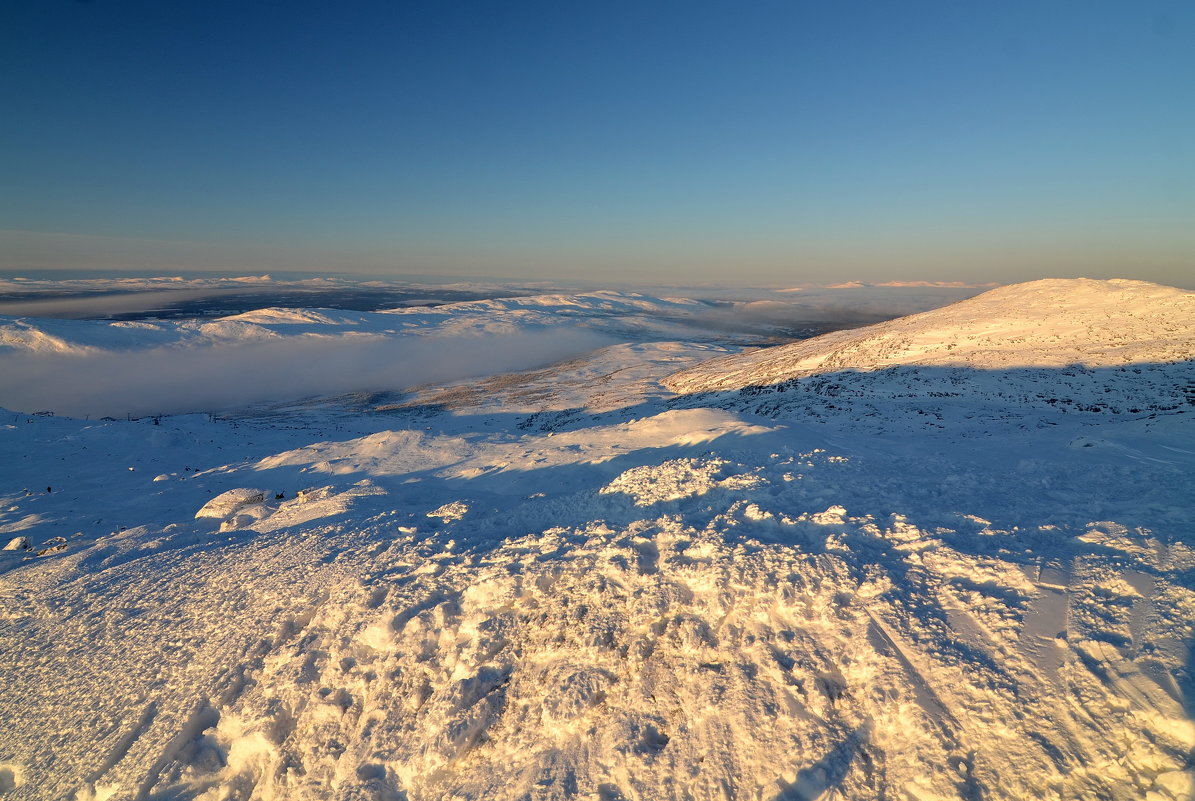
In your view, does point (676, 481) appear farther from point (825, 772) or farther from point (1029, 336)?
point (1029, 336)

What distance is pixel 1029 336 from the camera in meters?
26.7

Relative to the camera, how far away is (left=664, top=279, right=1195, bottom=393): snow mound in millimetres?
22906

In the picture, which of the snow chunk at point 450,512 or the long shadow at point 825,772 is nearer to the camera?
the long shadow at point 825,772

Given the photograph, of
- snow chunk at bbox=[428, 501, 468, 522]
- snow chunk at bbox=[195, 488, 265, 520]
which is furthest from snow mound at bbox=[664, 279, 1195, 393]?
snow chunk at bbox=[195, 488, 265, 520]

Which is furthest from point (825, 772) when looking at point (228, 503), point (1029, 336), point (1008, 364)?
point (1029, 336)

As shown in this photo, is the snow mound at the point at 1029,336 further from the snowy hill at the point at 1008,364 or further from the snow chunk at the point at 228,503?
the snow chunk at the point at 228,503

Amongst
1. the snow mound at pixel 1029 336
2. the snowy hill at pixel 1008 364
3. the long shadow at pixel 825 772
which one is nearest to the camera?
the long shadow at pixel 825 772

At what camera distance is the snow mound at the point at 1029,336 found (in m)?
22.9

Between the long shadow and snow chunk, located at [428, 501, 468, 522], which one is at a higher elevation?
the long shadow

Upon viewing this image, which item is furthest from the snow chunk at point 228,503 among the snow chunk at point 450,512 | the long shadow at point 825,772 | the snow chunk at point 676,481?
the long shadow at point 825,772

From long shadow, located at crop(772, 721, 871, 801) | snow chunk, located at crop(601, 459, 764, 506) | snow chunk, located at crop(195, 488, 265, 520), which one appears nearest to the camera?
long shadow, located at crop(772, 721, 871, 801)

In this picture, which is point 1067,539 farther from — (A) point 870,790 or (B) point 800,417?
(B) point 800,417

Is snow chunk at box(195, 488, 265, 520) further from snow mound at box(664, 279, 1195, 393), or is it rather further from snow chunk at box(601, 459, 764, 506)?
snow mound at box(664, 279, 1195, 393)

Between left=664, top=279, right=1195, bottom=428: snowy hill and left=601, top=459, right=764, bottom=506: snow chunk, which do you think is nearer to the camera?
left=601, top=459, right=764, bottom=506: snow chunk
